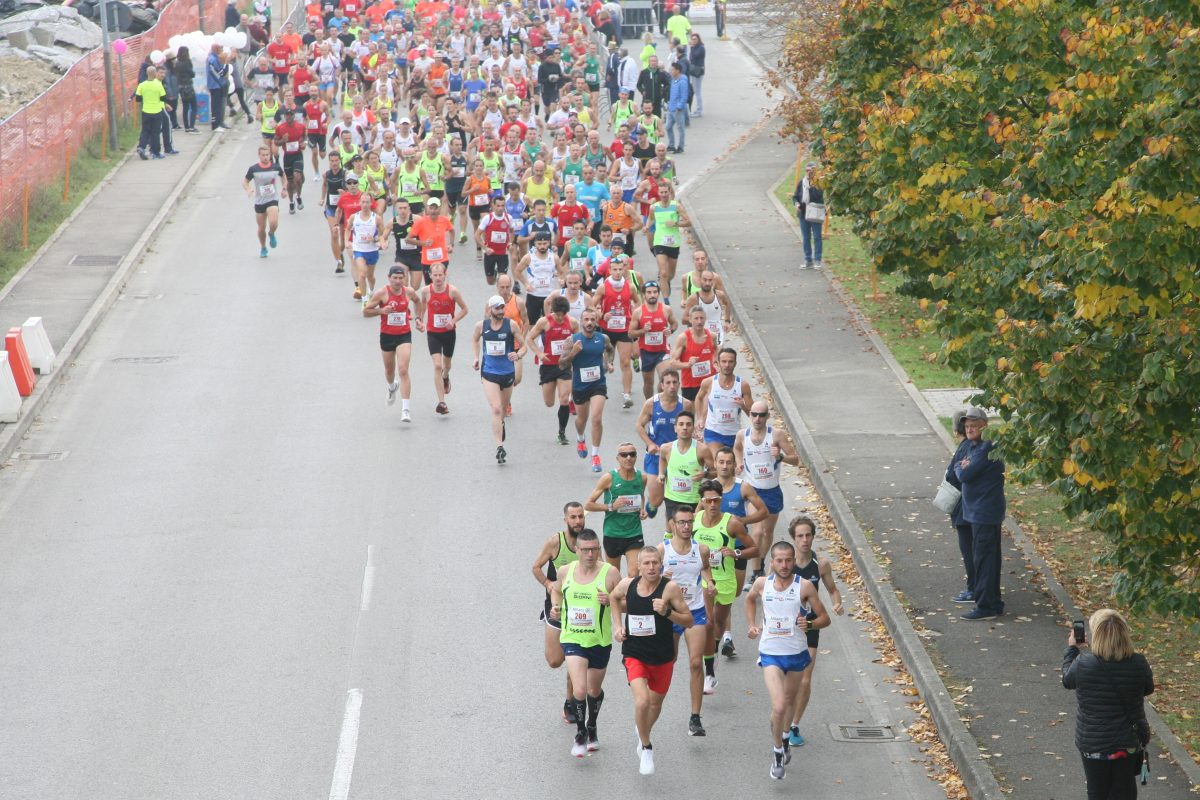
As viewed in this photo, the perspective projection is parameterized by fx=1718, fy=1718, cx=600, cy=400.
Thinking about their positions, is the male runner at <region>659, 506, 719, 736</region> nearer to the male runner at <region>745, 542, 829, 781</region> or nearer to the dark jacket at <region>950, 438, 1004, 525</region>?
the male runner at <region>745, 542, 829, 781</region>

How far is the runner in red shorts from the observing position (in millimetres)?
11422

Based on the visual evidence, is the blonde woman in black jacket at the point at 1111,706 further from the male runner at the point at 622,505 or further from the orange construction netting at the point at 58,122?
the orange construction netting at the point at 58,122

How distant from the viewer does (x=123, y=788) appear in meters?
11.3

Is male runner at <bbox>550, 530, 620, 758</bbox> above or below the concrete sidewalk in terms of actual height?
above

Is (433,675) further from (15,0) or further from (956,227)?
(15,0)

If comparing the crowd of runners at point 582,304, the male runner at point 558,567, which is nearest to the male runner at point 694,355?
the crowd of runners at point 582,304

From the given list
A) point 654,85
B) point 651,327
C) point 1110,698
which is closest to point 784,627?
point 1110,698

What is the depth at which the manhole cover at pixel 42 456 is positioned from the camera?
62.7 feet

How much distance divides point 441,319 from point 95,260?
10.4 meters

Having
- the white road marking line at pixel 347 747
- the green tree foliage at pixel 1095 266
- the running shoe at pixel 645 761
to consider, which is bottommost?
the white road marking line at pixel 347 747

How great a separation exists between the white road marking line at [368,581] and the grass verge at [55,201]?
42.7ft

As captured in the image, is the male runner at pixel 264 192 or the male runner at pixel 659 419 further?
the male runner at pixel 264 192

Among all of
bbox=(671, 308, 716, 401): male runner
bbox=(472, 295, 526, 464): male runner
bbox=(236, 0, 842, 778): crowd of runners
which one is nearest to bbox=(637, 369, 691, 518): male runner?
bbox=(236, 0, 842, 778): crowd of runners

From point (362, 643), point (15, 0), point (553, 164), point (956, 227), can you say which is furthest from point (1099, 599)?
point (15, 0)
